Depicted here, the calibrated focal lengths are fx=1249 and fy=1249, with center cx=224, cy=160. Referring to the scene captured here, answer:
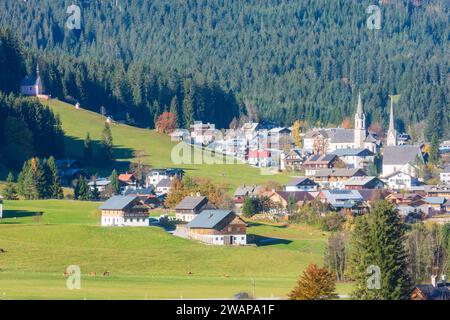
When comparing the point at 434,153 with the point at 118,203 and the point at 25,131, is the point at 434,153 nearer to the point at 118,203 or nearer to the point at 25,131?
the point at 25,131

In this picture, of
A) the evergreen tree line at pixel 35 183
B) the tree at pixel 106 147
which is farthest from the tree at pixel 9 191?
the tree at pixel 106 147

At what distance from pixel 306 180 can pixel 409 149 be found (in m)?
29.7

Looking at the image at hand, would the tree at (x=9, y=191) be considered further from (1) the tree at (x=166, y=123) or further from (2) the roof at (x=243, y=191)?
(1) the tree at (x=166, y=123)

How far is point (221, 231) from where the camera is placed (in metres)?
78.0

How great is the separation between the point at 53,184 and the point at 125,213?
18.7 m

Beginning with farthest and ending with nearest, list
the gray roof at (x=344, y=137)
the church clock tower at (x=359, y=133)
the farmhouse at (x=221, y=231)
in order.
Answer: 1. the gray roof at (x=344, y=137)
2. the church clock tower at (x=359, y=133)
3. the farmhouse at (x=221, y=231)

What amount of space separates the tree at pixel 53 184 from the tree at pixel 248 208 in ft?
50.8

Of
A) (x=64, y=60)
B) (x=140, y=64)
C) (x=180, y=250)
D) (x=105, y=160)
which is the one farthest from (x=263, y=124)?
(x=180, y=250)

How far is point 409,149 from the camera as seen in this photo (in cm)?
13875

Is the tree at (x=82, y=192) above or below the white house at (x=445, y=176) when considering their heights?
below

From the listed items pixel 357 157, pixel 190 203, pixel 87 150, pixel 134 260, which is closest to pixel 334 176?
pixel 357 157

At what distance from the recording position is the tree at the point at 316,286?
48812 millimetres

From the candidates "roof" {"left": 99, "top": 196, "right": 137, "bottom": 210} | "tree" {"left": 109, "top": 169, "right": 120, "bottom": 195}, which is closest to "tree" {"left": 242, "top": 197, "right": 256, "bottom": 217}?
"roof" {"left": 99, "top": 196, "right": 137, "bottom": 210}

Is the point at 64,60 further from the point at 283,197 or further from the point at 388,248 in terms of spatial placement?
the point at 388,248
